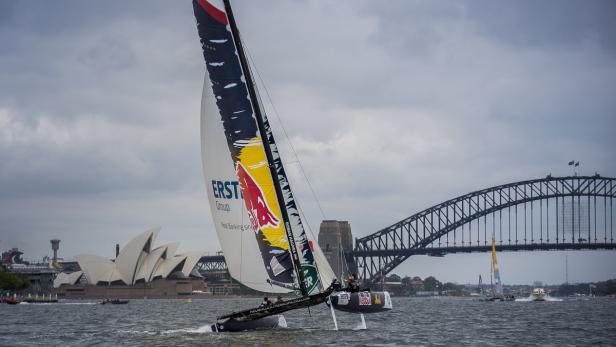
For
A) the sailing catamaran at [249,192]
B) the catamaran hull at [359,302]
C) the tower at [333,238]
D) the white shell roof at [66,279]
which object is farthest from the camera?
the white shell roof at [66,279]

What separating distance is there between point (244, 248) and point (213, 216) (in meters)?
1.37

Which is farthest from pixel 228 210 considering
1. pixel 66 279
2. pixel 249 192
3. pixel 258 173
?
pixel 66 279

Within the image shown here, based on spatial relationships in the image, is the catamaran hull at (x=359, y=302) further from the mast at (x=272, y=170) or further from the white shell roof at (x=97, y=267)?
the white shell roof at (x=97, y=267)

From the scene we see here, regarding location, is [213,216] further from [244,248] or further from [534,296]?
[534,296]

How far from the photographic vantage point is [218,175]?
2591 centimetres

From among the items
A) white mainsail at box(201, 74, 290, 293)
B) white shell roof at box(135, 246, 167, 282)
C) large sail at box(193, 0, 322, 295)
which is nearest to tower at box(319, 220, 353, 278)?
white shell roof at box(135, 246, 167, 282)

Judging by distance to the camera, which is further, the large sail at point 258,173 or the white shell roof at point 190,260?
the white shell roof at point 190,260

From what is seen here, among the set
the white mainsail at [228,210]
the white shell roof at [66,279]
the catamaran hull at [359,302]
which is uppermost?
the white mainsail at [228,210]

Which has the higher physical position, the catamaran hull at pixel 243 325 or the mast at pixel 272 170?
the mast at pixel 272 170

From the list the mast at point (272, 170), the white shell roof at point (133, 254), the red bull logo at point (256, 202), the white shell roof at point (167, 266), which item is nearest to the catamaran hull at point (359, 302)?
the mast at point (272, 170)

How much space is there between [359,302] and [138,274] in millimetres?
101268

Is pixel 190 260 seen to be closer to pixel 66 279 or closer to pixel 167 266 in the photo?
pixel 167 266

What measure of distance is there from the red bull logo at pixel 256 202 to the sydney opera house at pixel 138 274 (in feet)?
293

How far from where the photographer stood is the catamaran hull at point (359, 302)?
23.8m
